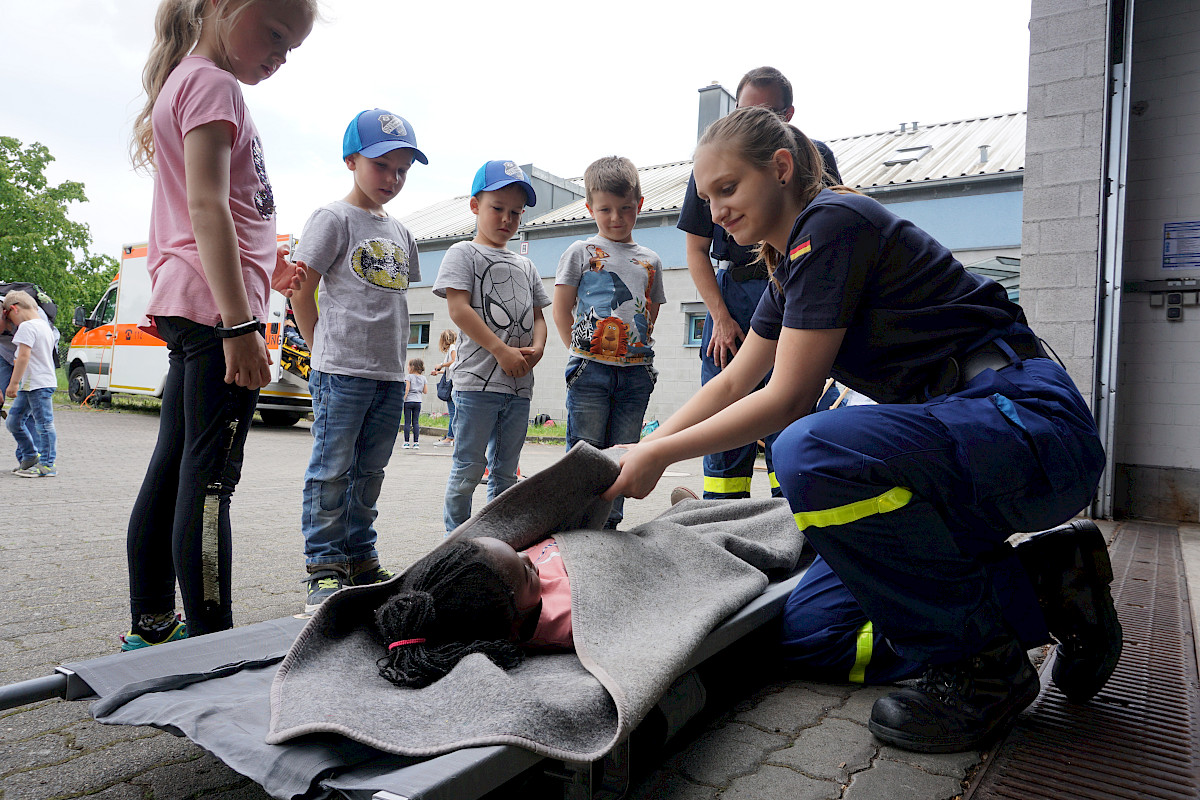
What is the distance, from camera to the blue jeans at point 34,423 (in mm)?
6598

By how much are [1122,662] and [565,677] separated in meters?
1.75

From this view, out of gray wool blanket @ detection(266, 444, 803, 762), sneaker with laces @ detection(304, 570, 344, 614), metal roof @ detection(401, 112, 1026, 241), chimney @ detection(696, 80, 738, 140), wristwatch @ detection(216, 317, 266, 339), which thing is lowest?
sneaker with laces @ detection(304, 570, 344, 614)

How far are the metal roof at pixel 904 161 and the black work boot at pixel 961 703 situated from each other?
42.8 feet

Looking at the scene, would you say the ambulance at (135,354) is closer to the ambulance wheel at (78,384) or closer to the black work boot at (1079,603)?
the ambulance wheel at (78,384)

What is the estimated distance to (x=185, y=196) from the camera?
2080 millimetres

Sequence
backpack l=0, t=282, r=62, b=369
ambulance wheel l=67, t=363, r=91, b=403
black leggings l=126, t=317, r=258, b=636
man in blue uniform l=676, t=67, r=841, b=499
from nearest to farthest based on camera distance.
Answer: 1. black leggings l=126, t=317, r=258, b=636
2. man in blue uniform l=676, t=67, r=841, b=499
3. backpack l=0, t=282, r=62, b=369
4. ambulance wheel l=67, t=363, r=91, b=403

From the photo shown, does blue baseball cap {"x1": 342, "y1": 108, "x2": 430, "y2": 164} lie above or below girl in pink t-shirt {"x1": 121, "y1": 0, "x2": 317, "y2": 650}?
above

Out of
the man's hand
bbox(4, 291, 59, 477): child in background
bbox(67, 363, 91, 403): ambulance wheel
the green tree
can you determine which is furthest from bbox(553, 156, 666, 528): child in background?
the green tree

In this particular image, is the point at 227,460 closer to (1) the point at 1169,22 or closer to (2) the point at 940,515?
(2) the point at 940,515

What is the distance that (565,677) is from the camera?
5.11 ft

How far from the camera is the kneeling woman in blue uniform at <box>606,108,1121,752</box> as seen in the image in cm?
173

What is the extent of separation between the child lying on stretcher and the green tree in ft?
107

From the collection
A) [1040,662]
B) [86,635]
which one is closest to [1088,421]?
[1040,662]

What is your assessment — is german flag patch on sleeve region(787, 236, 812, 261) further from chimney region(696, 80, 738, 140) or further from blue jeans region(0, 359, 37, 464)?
chimney region(696, 80, 738, 140)
